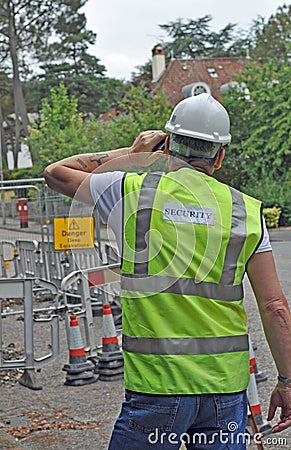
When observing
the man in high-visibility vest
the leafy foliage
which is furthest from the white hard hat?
the leafy foliage

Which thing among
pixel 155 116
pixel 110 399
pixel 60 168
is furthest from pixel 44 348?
pixel 155 116

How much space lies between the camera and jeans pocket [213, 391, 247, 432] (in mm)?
2953

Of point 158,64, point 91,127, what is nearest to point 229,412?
point 91,127

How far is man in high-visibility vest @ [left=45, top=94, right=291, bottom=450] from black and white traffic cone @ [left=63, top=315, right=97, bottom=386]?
4675mm

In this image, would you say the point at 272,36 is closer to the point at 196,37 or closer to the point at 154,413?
the point at 196,37

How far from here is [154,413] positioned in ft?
9.58

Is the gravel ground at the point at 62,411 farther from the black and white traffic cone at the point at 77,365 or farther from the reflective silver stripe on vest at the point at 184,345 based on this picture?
the reflective silver stripe on vest at the point at 184,345

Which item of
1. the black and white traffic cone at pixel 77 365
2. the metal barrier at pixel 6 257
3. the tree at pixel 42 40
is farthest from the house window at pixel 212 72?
the black and white traffic cone at pixel 77 365

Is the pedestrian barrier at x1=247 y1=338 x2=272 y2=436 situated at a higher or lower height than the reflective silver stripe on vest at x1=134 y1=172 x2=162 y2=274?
lower

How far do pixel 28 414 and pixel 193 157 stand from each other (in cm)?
427

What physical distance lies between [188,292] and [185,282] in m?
0.04

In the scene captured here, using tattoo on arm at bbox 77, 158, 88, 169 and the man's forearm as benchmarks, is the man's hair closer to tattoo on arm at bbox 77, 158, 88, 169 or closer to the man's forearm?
tattoo on arm at bbox 77, 158, 88, 169

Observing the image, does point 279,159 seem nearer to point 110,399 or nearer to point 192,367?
point 110,399

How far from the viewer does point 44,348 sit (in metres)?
9.30
